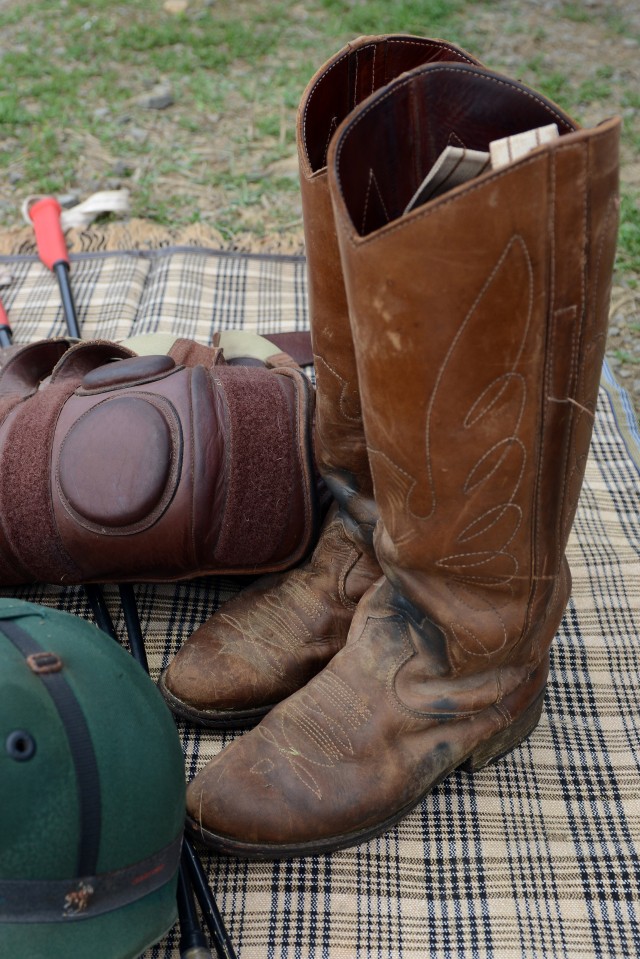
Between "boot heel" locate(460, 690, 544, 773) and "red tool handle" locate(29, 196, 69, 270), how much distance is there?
160cm

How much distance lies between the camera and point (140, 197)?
9.22 feet

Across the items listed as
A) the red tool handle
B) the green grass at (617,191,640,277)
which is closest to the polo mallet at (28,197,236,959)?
the red tool handle

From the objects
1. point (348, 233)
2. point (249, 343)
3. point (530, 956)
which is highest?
point (348, 233)

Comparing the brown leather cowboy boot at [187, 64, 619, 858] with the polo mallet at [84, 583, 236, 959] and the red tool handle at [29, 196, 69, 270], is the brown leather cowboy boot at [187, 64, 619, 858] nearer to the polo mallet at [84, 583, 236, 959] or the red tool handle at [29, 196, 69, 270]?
the polo mallet at [84, 583, 236, 959]

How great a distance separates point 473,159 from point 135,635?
33.2 inches

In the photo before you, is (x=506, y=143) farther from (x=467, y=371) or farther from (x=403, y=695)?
(x=403, y=695)

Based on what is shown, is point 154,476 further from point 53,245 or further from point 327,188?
point 53,245

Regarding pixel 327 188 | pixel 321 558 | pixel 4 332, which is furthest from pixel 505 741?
pixel 4 332

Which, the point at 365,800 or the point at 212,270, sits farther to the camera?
the point at 212,270

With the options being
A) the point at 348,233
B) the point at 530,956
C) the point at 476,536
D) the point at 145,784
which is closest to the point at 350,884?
the point at 530,956

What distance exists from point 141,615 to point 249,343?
2.07ft

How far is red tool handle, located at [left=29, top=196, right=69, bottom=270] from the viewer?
2229 millimetres

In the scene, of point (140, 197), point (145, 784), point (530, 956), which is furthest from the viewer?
point (140, 197)

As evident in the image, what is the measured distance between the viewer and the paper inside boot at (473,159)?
0.80 m
